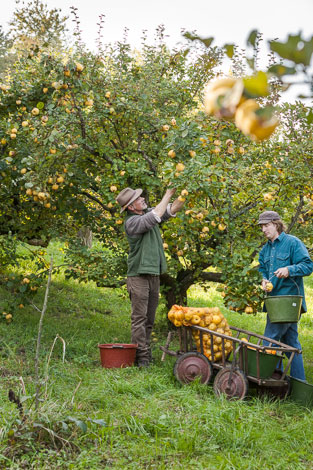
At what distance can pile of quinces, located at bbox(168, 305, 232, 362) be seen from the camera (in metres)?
4.49

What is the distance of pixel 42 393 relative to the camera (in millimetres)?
3787

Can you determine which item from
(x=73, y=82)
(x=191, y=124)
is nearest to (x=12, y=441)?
(x=191, y=124)

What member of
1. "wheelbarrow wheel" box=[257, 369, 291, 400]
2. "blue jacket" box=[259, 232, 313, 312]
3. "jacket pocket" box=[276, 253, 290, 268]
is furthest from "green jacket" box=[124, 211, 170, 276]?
"wheelbarrow wheel" box=[257, 369, 291, 400]

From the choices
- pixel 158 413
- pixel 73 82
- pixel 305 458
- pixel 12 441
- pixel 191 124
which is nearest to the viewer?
pixel 12 441

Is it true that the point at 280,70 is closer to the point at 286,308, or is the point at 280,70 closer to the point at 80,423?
the point at 80,423

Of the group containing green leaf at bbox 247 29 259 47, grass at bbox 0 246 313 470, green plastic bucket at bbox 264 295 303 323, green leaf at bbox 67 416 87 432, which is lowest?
grass at bbox 0 246 313 470

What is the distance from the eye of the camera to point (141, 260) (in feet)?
16.4

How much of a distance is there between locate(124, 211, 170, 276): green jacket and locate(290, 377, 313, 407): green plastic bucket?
61.4 inches

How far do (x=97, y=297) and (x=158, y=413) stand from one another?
5529mm

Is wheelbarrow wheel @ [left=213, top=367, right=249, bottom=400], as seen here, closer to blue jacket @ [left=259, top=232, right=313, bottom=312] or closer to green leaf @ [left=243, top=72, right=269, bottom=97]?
blue jacket @ [left=259, top=232, right=313, bottom=312]

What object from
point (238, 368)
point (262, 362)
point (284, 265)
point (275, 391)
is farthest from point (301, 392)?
point (284, 265)

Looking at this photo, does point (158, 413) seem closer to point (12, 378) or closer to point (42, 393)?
point (42, 393)

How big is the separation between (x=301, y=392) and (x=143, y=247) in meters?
1.85

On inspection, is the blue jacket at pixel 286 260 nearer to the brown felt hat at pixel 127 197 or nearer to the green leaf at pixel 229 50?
the brown felt hat at pixel 127 197
